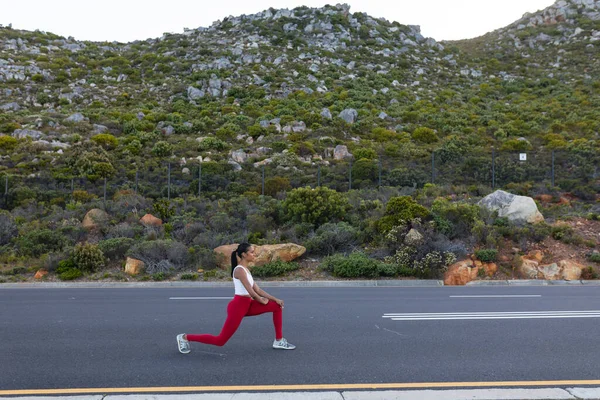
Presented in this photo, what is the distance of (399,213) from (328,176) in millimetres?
10696

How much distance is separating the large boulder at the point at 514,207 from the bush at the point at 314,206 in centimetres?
575

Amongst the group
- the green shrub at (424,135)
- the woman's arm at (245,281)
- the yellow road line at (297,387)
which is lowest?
the yellow road line at (297,387)

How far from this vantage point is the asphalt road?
15.9ft

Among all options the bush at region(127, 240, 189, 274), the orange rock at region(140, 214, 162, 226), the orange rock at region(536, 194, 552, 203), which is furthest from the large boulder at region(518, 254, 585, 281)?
the orange rock at region(140, 214, 162, 226)

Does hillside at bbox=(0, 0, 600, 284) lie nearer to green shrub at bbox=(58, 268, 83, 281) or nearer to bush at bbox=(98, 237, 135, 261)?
bush at bbox=(98, 237, 135, 261)

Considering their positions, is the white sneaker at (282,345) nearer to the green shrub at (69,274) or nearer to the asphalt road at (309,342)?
the asphalt road at (309,342)

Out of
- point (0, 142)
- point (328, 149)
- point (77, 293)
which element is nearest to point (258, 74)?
point (328, 149)

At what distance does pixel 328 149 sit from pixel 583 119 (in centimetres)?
→ 2197

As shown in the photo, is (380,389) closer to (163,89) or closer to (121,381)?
(121,381)

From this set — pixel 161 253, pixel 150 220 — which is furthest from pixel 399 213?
pixel 150 220

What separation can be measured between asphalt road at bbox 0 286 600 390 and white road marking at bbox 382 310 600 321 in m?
0.03

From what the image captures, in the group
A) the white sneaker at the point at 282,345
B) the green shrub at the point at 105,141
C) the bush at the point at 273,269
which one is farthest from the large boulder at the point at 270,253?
the green shrub at the point at 105,141

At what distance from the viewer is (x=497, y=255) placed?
14.8m

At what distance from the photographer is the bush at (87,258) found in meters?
14.4
